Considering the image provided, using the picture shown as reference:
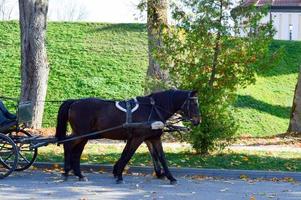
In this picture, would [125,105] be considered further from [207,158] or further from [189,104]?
[207,158]

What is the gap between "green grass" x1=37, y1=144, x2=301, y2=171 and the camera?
1304cm

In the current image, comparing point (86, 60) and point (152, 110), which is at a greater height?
point (86, 60)

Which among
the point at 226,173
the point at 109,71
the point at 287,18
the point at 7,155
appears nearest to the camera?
the point at 7,155

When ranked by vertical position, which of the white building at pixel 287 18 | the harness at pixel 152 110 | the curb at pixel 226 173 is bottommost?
the curb at pixel 226 173

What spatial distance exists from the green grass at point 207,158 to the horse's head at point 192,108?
81.7 inches

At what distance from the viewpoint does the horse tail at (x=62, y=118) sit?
11.6 meters

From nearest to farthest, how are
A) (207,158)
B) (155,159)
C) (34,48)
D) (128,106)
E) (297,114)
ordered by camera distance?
(128,106)
(155,159)
(207,158)
(34,48)
(297,114)

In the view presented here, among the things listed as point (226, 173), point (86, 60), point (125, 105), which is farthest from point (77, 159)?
point (86, 60)

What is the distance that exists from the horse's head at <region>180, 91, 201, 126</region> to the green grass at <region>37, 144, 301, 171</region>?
2.08m

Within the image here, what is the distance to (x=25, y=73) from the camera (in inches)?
821

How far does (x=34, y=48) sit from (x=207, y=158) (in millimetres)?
8995

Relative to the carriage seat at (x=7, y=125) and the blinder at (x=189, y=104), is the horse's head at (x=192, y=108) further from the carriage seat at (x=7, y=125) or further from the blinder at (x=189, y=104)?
the carriage seat at (x=7, y=125)

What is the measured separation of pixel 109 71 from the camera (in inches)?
1198

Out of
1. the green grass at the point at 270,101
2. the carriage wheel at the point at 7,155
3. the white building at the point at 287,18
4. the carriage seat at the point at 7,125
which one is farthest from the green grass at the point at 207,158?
the white building at the point at 287,18
